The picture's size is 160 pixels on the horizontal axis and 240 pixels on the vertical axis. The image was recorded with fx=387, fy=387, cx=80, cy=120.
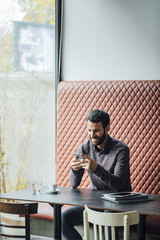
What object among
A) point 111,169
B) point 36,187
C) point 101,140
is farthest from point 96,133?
point 36,187

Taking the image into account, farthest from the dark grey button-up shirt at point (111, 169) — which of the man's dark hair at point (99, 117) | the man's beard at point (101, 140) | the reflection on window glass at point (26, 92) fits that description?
the reflection on window glass at point (26, 92)

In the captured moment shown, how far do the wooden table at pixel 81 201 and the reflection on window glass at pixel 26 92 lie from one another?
138 cm

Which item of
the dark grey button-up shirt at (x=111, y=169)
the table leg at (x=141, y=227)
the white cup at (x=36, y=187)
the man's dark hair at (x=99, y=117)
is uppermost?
the man's dark hair at (x=99, y=117)

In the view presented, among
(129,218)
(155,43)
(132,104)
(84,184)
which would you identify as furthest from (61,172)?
(129,218)

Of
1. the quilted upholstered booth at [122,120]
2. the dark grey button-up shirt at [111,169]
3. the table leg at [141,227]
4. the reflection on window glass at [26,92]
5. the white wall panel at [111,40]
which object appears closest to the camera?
the table leg at [141,227]

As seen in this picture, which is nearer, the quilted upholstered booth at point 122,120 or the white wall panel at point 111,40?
the quilted upholstered booth at point 122,120

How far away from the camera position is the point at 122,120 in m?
4.36

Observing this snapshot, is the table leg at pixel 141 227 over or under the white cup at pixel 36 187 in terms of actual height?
under

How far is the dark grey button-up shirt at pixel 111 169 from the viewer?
10.9ft

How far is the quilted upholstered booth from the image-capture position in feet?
13.7

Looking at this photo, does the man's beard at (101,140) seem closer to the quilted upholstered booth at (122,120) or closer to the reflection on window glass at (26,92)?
the quilted upholstered booth at (122,120)

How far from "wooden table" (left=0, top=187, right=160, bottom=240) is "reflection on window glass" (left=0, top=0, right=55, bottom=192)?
4.54 ft

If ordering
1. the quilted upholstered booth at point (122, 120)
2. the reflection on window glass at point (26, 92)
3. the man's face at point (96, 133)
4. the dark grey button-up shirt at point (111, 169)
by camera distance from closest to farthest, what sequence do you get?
the dark grey button-up shirt at point (111, 169), the man's face at point (96, 133), the quilted upholstered booth at point (122, 120), the reflection on window glass at point (26, 92)

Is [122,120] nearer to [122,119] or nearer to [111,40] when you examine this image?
[122,119]
